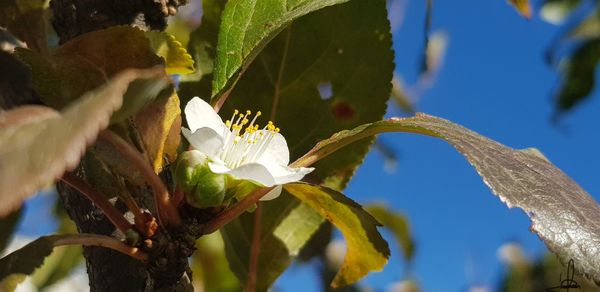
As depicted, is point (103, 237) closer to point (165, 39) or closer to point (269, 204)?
point (165, 39)

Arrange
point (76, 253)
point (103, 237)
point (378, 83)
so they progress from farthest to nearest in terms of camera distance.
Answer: point (76, 253)
point (378, 83)
point (103, 237)

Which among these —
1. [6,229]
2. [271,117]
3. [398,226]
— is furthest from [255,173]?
[398,226]

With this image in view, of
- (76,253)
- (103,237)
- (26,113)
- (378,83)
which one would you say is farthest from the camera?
(76,253)

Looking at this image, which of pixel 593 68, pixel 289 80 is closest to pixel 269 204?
pixel 289 80

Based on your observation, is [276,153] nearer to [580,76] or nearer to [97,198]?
[97,198]

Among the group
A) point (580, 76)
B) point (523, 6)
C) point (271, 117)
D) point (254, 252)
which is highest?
point (580, 76)
